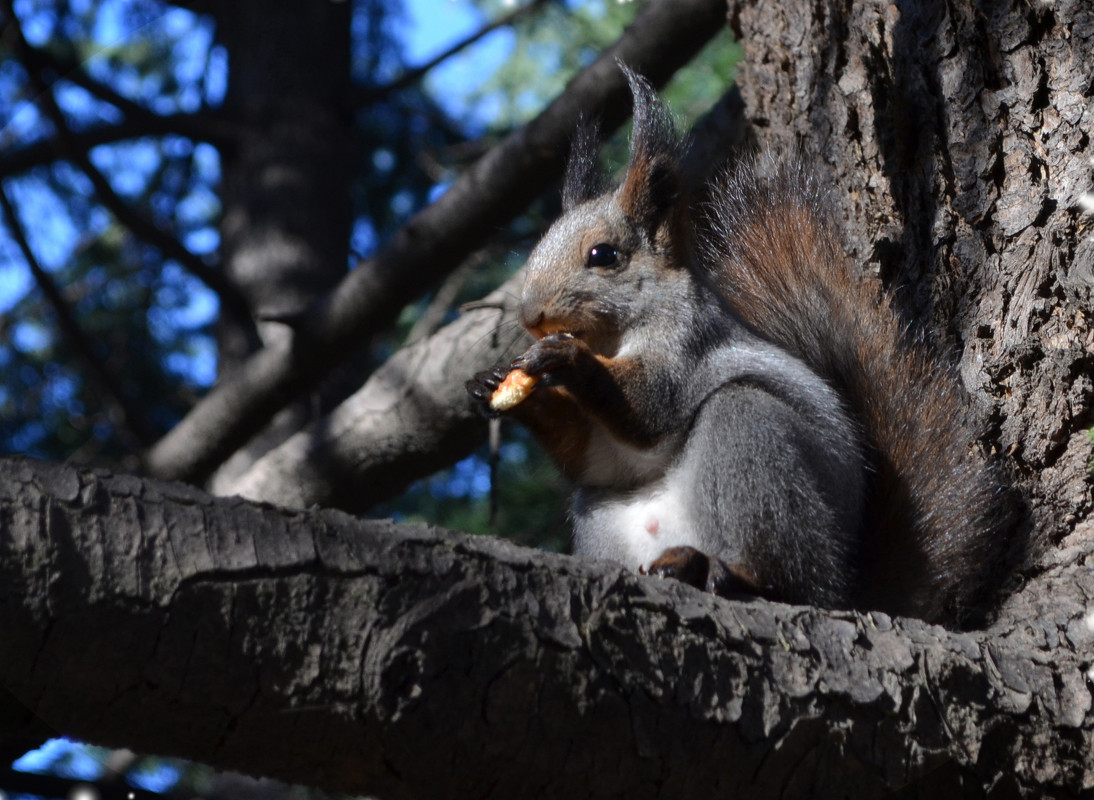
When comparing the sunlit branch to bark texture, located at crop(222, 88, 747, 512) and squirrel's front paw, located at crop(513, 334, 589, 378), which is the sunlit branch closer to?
bark texture, located at crop(222, 88, 747, 512)

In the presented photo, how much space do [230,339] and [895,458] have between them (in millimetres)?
2663

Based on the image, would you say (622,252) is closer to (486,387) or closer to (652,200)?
(652,200)

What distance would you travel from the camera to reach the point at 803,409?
5.29 ft

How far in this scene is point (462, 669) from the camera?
0.99 meters

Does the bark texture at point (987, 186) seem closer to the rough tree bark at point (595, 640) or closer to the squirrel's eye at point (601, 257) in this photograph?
the rough tree bark at point (595, 640)

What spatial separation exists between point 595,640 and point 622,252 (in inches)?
36.3

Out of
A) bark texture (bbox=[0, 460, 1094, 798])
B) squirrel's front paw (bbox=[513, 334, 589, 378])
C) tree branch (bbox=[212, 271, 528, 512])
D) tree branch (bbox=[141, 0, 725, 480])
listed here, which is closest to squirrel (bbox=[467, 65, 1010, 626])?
squirrel's front paw (bbox=[513, 334, 589, 378])

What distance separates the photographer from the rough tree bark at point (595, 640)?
882 mm

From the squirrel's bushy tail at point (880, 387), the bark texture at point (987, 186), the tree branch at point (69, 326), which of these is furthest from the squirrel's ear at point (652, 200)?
the tree branch at point (69, 326)

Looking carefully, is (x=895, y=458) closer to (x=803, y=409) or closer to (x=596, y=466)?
(x=803, y=409)

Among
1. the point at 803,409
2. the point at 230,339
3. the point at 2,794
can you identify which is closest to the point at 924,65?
the point at 803,409

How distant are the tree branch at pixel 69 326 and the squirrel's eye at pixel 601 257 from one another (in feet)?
5.08

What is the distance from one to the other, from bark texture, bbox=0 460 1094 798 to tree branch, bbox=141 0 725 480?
1.69m

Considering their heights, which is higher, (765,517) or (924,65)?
(924,65)
